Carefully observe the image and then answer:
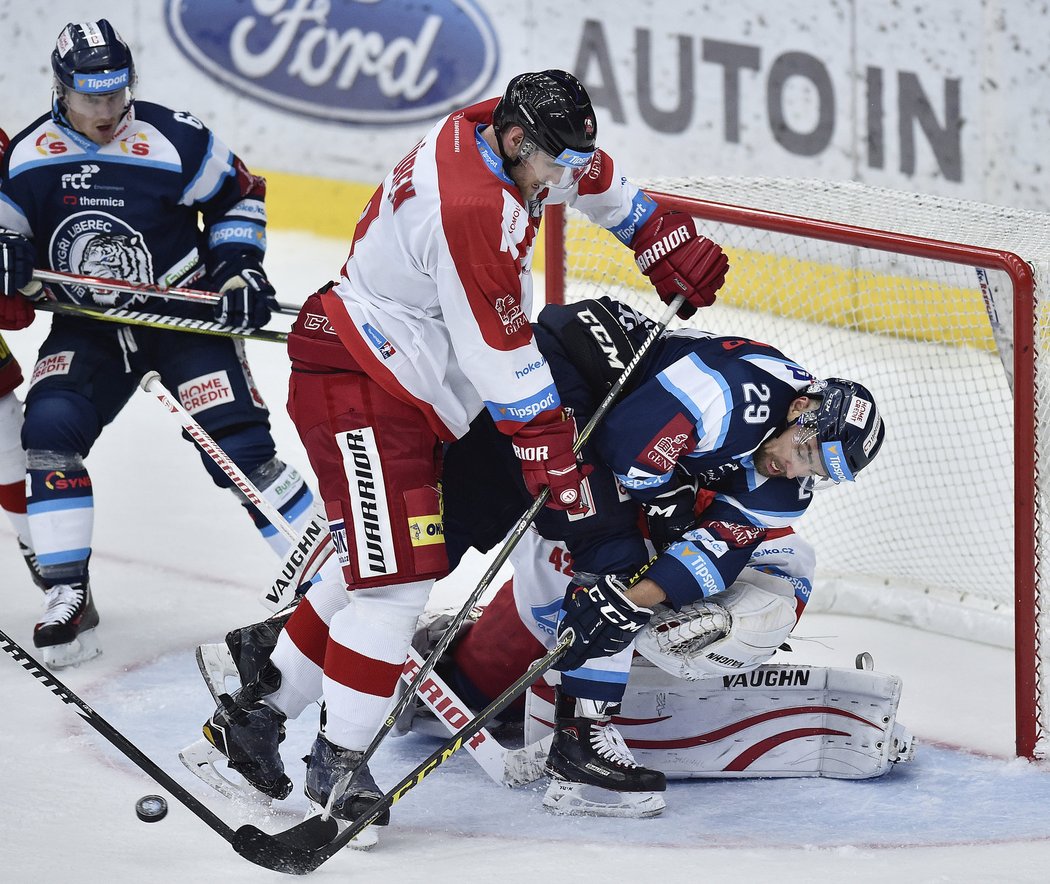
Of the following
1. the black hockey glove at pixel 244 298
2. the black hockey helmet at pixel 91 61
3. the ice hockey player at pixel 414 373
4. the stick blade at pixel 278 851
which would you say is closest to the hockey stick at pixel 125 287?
the black hockey glove at pixel 244 298

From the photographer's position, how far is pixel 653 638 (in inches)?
114

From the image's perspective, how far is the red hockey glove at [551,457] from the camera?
2648 millimetres

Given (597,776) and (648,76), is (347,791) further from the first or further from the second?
(648,76)

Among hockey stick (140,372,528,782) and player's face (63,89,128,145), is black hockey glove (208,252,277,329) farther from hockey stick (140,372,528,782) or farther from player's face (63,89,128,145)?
player's face (63,89,128,145)

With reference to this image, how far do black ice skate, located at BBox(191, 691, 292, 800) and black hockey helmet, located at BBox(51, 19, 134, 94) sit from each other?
1.42 metres

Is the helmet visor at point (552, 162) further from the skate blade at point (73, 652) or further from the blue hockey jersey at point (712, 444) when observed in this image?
the skate blade at point (73, 652)

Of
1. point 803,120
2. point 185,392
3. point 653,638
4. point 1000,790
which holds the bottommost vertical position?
point 1000,790

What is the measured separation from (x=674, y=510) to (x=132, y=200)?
4.97ft

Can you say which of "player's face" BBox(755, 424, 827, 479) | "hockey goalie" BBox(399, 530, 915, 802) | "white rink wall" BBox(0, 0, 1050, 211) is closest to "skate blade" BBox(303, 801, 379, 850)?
"hockey goalie" BBox(399, 530, 915, 802)

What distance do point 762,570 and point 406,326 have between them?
882 mm

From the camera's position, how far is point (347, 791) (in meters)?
2.68

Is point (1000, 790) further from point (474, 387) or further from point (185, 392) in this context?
point (185, 392)

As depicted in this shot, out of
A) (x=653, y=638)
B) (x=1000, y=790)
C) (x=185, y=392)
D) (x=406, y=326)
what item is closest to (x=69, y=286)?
(x=185, y=392)

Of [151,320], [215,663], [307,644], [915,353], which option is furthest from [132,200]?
[915,353]
